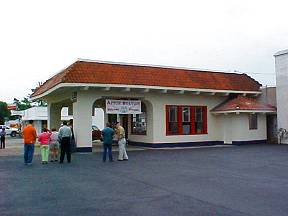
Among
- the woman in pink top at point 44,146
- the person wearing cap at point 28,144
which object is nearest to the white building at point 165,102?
the woman in pink top at point 44,146

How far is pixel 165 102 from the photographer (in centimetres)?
2525

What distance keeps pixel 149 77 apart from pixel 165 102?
219 centimetres

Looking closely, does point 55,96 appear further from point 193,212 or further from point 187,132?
point 193,212

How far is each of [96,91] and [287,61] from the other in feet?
40.9

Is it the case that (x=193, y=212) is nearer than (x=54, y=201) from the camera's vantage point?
Yes

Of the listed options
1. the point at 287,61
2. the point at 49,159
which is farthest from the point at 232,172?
the point at 287,61

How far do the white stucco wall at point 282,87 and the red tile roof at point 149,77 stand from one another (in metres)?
2.53

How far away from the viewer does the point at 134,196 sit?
905 cm

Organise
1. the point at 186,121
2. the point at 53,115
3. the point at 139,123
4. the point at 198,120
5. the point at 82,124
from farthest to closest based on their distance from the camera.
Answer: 1. the point at 53,115
2. the point at 139,123
3. the point at 198,120
4. the point at 186,121
5. the point at 82,124

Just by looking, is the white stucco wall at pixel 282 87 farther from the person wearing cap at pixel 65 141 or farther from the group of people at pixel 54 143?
the person wearing cap at pixel 65 141

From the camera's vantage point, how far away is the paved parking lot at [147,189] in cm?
769

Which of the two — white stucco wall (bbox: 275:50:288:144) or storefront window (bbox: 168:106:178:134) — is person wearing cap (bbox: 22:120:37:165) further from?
white stucco wall (bbox: 275:50:288:144)

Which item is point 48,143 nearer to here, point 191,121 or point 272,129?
point 191,121

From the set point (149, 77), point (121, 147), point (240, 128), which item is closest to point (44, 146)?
point (121, 147)
